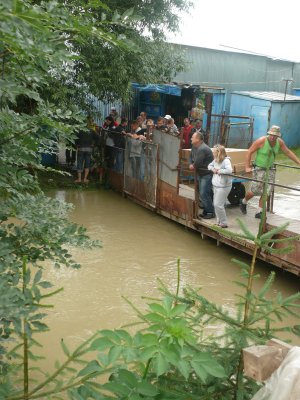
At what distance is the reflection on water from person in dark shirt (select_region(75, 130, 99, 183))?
2097 mm

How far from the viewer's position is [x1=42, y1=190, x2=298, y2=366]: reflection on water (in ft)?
20.1

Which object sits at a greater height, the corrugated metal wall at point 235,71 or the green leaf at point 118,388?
the corrugated metal wall at point 235,71

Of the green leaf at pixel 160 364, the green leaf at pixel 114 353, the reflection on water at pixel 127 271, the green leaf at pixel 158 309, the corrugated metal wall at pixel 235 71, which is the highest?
the corrugated metal wall at pixel 235 71

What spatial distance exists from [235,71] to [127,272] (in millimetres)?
17379

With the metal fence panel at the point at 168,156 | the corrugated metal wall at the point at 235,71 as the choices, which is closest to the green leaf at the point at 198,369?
the metal fence panel at the point at 168,156

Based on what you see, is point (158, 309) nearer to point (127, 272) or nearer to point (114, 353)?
point (114, 353)

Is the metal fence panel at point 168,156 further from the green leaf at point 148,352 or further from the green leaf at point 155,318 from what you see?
the green leaf at point 148,352

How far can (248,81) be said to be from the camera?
23797 mm

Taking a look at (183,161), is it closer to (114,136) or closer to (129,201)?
(129,201)

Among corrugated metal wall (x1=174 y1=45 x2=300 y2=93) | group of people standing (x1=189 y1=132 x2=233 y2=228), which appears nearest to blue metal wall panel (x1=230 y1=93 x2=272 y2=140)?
corrugated metal wall (x1=174 y1=45 x2=300 y2=93)

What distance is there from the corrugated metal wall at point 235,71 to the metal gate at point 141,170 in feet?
28.2

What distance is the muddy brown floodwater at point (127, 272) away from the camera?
6.10m

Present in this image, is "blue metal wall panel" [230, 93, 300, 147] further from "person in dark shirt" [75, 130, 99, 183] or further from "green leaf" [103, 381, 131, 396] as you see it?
"green leaf" [103, 381, 131, 396]

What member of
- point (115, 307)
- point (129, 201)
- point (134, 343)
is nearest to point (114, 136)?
point (129, 201)
